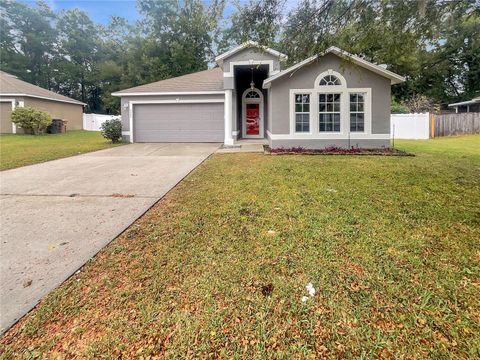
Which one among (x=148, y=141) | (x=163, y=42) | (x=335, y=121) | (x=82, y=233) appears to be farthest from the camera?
(x=163, y=42)

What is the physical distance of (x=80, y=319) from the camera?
8.23ft

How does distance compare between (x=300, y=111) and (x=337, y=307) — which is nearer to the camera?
(x=337, y=307)

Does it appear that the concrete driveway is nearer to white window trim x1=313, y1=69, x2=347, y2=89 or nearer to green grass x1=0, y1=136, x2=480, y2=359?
green grass x1=0, y1=136, x2=480, y2=359

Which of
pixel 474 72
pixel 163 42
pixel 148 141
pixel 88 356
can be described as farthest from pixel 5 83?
pixel 474 72

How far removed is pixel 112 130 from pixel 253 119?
26.7 feet

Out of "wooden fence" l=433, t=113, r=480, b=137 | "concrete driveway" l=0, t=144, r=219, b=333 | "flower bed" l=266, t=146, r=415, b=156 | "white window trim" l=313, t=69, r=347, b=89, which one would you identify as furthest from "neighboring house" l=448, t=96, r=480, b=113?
"concrete driveway" l=0, t=144, r=219, b=333

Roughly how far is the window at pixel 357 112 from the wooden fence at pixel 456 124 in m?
11.6

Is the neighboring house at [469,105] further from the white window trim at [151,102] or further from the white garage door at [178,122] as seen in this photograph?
the white window trim at [151,102]

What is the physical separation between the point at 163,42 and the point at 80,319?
1473 inches

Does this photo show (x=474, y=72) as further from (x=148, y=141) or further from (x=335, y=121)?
(x=148, y=141)

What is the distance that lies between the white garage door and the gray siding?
18.3 ft

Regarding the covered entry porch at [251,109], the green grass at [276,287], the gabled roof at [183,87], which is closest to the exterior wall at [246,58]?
the gabled roof at [183,87]

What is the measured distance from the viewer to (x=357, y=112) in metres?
12.9

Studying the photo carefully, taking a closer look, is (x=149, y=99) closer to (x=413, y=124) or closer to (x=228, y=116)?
(x=228, y=116)
